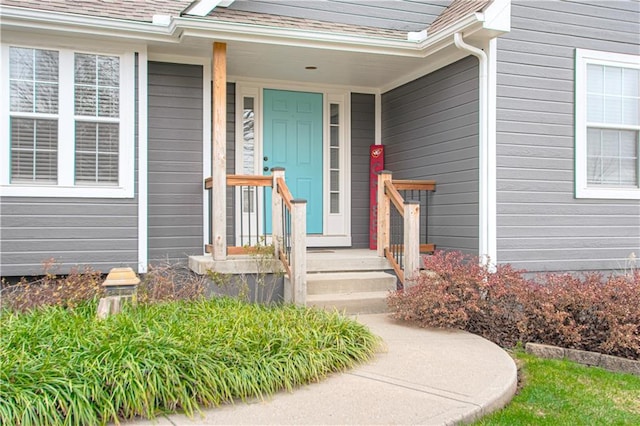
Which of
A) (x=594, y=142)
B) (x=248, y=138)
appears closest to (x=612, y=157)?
(x=594, y=142)

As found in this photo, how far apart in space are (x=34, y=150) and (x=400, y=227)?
412 cm

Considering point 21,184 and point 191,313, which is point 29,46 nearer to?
point 21,184

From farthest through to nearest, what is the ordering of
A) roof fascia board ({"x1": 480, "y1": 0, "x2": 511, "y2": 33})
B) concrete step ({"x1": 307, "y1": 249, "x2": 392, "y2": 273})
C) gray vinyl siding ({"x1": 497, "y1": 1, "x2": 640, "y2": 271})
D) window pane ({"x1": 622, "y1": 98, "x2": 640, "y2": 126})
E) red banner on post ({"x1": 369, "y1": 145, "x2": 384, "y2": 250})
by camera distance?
1. red banner on post ({"x1": 369, "y1": 145, "x2": 384, "y2": 250})
2. window pane ({"x1": 622, "y1": 98, "x2": 640, "y2": 126})
3. gray vinyl siding ({"x1": 497, "y1": 1, "x2": 640, "y2": 271})
4. concrete step ({"x1": 307, "y1": 249, "x2": 392, "y2": 273})
5. roof fascia board ({"x1": 480, "y1": 0, "x2": 511, "y2": 33})

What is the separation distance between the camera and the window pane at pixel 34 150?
616 cm

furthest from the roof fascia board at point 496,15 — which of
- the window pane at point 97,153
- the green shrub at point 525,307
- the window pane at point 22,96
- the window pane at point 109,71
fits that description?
the window pane at point 22,96

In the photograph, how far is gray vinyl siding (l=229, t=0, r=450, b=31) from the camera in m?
7.17

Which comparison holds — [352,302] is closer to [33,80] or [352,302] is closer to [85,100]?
[85,100]

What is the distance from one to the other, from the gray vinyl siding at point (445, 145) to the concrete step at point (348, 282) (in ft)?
3.49

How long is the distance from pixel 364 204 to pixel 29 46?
15.3 feet

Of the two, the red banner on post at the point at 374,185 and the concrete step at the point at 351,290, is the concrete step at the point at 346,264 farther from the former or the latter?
the red banner on post at the point at 374,185

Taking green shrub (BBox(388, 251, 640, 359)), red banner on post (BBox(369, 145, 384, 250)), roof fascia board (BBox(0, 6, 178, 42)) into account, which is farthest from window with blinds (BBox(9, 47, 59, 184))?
red banner on post (BBox(369, 145, 384, 250))

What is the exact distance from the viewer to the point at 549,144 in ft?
22.7

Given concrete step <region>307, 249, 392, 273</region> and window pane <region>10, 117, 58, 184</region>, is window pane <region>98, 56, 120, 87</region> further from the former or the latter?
concrete step <region>307, 249, 392, 273</region>

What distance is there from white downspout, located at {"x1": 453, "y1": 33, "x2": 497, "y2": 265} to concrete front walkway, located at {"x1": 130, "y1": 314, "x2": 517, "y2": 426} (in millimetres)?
1913
